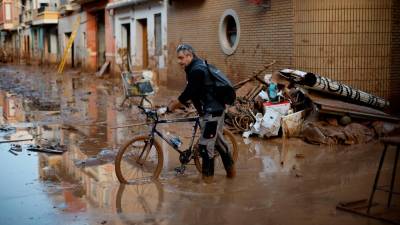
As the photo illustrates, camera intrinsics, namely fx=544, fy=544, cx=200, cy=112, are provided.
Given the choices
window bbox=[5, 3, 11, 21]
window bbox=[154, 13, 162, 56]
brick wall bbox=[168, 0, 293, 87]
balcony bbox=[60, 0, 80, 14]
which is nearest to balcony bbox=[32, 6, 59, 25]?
balcony bbox=[60, 0, 80, 14]

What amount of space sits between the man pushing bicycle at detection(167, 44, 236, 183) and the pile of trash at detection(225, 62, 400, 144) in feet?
11.0

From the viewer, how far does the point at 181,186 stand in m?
6.94

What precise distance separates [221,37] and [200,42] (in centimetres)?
160

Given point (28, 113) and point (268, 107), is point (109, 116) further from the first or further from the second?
point (268, 107)

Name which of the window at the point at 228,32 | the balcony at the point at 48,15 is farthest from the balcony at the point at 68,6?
the window at the point at 228,32

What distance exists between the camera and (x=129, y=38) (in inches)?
1040

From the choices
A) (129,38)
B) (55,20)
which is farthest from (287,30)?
(55,20)

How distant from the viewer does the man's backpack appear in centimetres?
672

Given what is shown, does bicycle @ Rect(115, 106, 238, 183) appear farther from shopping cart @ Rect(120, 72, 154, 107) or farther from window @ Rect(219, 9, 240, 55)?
window @ Rect(219, 9, 240, 55)

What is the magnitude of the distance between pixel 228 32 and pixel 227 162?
29.5 feet

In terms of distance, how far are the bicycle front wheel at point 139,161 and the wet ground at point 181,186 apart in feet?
0.55

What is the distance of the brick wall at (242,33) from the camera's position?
12602 mm

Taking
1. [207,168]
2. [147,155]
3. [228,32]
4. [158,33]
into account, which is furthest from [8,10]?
[207,168]

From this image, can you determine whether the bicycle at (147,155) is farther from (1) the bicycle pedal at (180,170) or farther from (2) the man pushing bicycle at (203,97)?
(2) the man pushing bicycle at (203,97)
